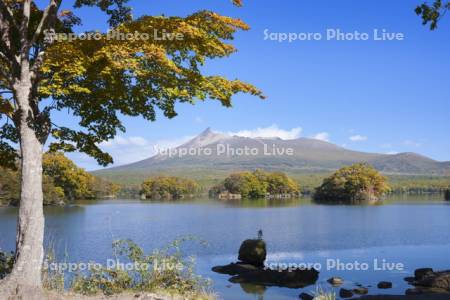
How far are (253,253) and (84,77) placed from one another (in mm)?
19729

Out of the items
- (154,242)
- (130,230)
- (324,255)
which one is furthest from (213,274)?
(130,230)

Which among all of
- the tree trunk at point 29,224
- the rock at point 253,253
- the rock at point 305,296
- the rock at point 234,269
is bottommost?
the rock at point 305,296

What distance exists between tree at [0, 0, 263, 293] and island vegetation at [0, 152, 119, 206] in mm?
66650

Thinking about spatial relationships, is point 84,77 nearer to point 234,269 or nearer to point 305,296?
point 305,296

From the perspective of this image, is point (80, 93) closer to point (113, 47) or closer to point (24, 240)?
point (113, 47)

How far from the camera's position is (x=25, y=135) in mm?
11766

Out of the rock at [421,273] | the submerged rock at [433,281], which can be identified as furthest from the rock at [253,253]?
the rock at [421,273]

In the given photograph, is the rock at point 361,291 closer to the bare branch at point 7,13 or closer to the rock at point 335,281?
the rock at point 335,281

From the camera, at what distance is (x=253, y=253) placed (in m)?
30.1

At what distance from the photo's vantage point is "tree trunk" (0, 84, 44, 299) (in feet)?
36.4

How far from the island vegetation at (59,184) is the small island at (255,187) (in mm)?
40814

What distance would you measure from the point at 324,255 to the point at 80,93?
2563cm

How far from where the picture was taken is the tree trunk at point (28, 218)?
11.1 meters

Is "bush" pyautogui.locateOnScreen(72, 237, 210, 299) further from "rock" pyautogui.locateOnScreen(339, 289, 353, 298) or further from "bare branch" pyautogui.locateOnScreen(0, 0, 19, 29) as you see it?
"rock" pyautogui.locateOnScreen(339, 289, 353, 298)
